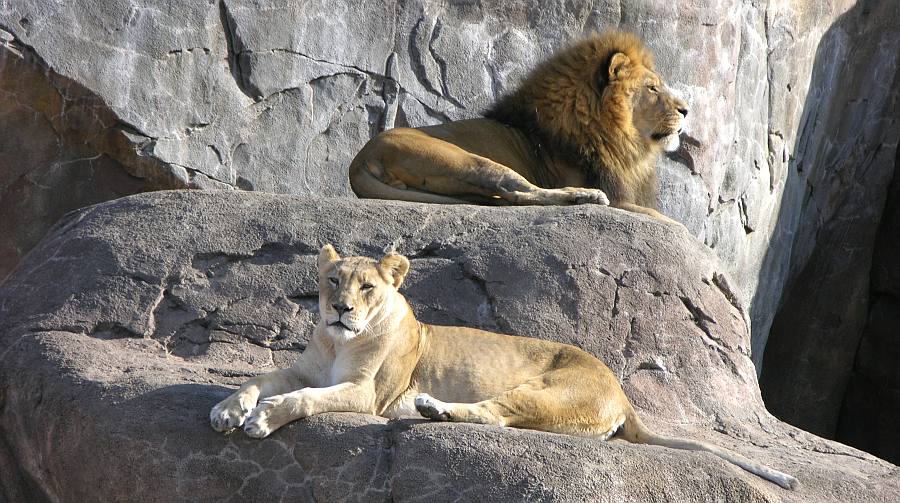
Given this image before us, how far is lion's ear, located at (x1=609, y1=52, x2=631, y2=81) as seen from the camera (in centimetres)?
663

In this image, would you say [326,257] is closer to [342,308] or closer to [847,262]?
[342,308]

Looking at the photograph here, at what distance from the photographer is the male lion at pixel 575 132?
638cm

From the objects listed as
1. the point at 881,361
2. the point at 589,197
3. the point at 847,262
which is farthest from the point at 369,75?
the point at 881,361

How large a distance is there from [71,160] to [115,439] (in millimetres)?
3551

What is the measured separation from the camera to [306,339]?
5.02 metres

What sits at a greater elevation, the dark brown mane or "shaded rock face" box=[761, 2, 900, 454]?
the dark brown mane

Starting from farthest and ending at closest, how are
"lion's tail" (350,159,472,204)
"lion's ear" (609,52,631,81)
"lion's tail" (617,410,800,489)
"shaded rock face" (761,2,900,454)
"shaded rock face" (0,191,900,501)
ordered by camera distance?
1. "shaded rock face" (761,2,900,454)
2. "lion's ear" (609,52,631,81)
3. "lion's tail" (350,159,472,204)
4. "lion's tail" (617,410,800,489)
5. "shaded rock face" (0,191,900,501)

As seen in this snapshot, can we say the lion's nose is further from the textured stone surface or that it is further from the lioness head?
the textured stone surface

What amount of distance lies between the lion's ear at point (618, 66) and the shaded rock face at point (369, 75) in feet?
5.86

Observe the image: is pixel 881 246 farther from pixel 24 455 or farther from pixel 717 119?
pixel 24 455

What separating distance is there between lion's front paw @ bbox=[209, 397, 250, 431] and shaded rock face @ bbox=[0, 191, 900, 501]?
6 cm

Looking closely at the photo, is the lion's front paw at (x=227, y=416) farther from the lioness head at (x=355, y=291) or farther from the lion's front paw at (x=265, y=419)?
the lioness head at (x=355, y=291)

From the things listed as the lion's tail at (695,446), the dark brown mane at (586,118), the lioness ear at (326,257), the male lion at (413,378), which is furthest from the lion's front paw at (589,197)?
the lioness ear at (326,257)

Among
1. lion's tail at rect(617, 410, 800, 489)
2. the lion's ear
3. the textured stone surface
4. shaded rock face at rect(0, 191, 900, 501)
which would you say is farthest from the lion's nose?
the textured stone surface
